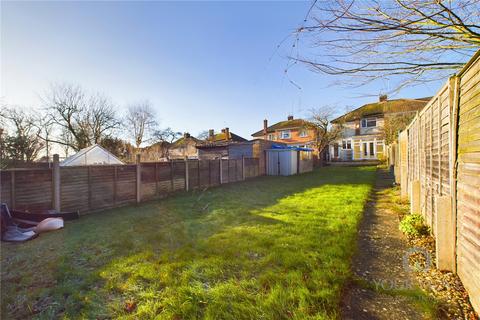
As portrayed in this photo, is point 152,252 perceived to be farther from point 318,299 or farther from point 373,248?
point 373,248

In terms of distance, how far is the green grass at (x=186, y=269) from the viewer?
226 cm

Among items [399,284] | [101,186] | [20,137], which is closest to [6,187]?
[101,186]

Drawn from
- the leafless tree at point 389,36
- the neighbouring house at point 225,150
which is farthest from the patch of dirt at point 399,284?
the neighbouring house at point 225,150

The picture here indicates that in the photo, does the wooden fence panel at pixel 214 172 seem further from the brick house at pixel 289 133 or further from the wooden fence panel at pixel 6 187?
the brick house at pixel 289 133

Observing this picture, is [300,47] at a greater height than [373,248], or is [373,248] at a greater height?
[300,47]

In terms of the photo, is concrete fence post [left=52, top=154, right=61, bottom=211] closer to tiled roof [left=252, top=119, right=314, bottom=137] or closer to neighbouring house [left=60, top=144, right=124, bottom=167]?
neighbouring house [left=60, top=144, right=124, bottom=167]

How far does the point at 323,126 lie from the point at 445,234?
24.3m

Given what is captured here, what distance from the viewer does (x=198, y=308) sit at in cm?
223

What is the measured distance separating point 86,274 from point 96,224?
3.00 metres

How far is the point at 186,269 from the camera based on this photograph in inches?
120

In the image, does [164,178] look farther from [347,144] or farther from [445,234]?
[347,144]

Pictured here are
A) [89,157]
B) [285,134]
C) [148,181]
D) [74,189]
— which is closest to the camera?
[74,189]

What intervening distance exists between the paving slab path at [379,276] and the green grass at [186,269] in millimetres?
163

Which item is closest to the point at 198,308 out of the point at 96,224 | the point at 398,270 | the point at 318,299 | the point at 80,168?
the point at 318,299
